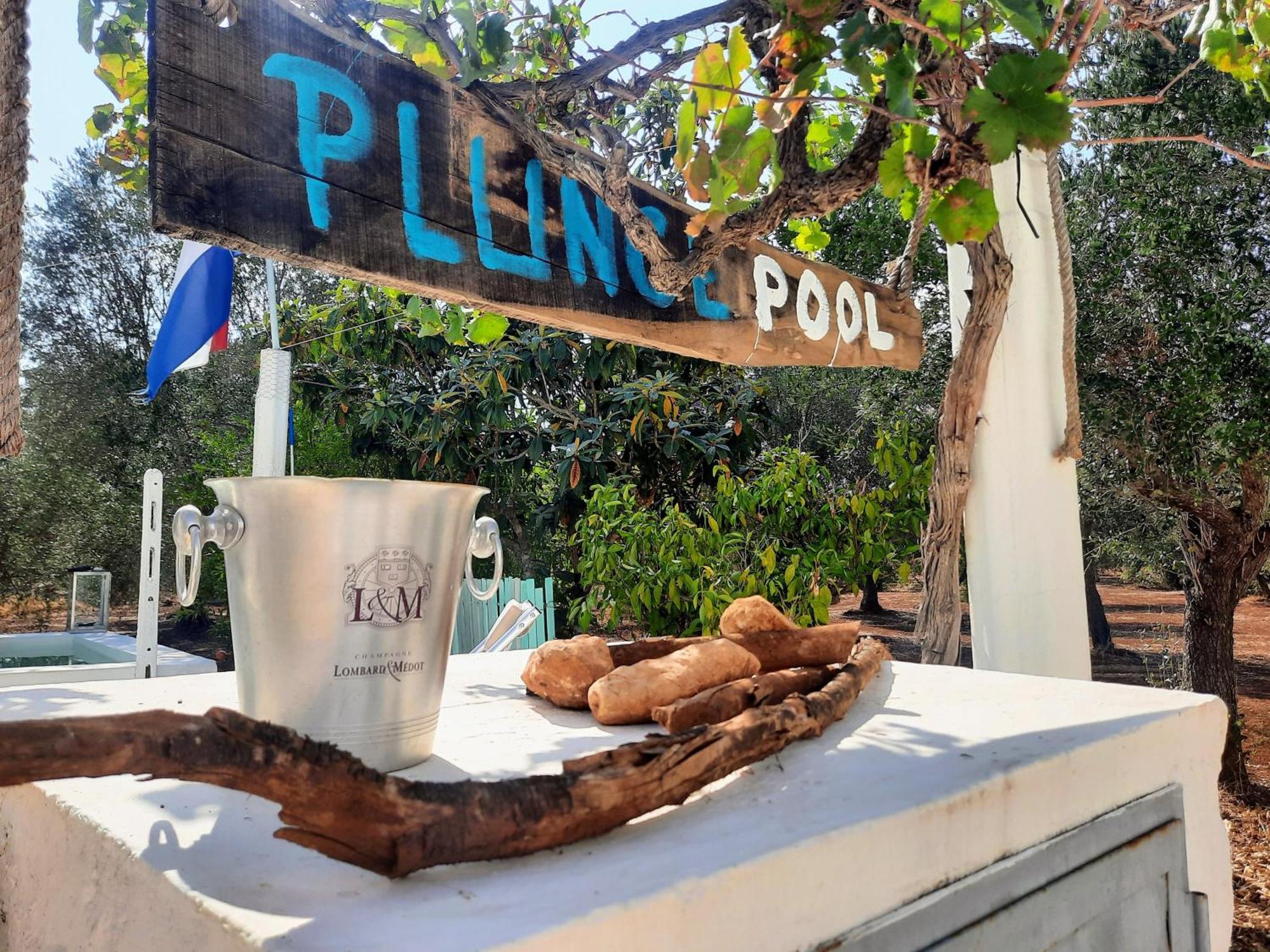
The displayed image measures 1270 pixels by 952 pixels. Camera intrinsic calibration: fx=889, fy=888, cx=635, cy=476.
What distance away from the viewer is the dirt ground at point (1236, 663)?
142 inches

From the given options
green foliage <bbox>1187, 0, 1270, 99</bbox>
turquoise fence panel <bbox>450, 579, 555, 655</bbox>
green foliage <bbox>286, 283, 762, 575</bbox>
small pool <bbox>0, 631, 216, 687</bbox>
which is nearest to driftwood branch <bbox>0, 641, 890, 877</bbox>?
green foliage <bbox>1187, 0, 1270, 99</bbox>

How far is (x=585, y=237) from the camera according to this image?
5.36 feet

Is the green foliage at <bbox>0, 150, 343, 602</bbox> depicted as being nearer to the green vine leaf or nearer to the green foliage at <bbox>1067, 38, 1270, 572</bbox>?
the green foliage at <bbox>1067, 38, 1270, 572</bbox>

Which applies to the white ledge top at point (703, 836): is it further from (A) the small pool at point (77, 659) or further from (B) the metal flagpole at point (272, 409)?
(A) the small pool at point (77, 659)

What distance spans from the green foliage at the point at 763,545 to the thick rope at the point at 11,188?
320 cm

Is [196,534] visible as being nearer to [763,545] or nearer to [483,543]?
[483,543]

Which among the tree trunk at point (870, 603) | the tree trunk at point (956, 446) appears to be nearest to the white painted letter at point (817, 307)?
the tree trunk at point (956, 446)

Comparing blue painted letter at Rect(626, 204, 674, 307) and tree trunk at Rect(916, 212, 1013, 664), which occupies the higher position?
blue painted letter at Rect(626, 204, 674, 307)

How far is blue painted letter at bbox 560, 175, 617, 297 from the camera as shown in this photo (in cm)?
160

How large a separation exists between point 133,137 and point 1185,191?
212 inches

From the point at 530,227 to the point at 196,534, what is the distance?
0.86m

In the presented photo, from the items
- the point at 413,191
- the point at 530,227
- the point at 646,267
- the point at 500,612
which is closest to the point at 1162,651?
the point at 500,612

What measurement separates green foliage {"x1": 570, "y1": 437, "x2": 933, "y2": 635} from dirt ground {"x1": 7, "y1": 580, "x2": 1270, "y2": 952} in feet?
3.72

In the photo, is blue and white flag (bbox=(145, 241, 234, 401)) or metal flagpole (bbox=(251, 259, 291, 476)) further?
blue and white flag (bbox=(145, 241, 234, 401))
